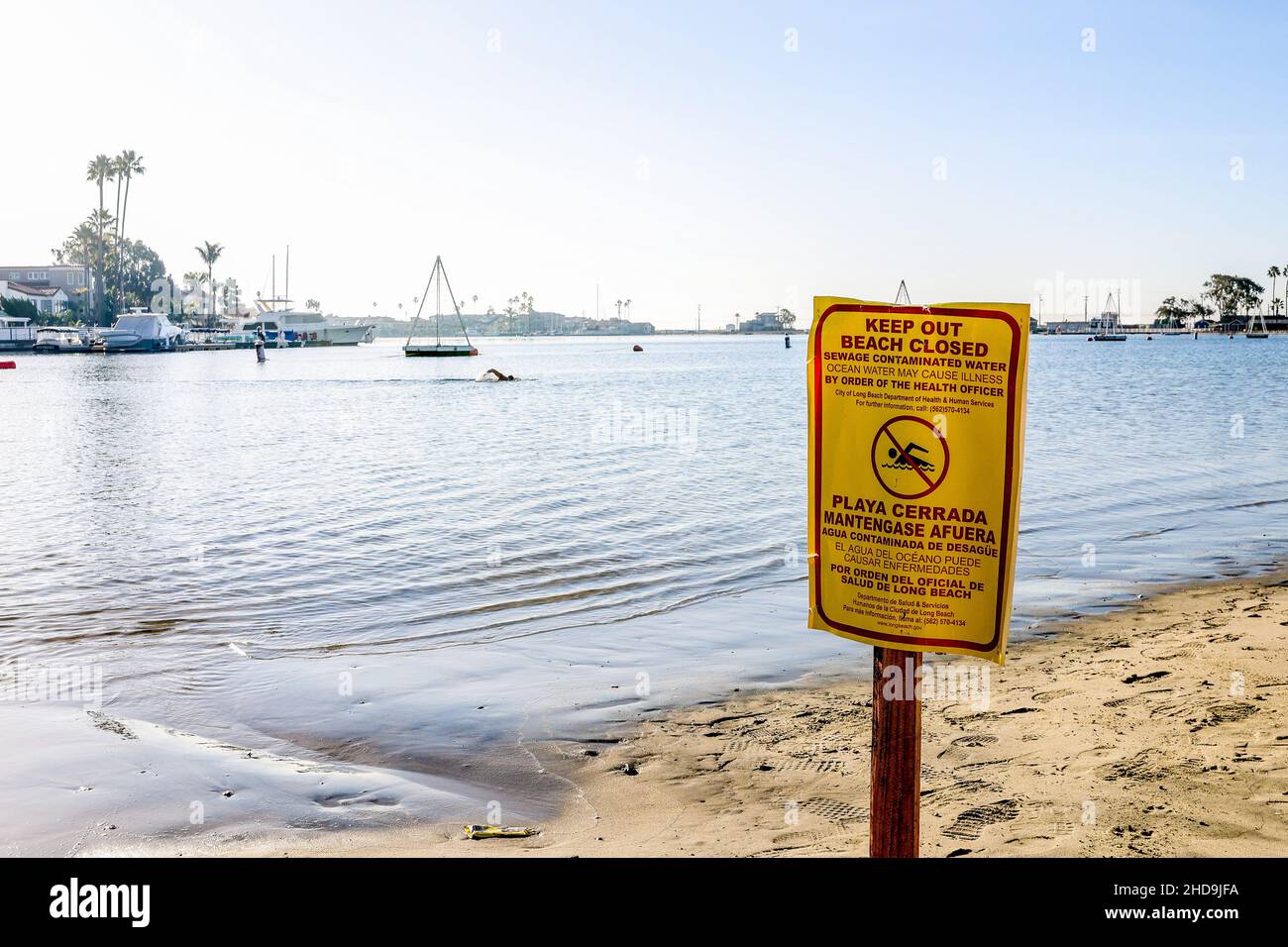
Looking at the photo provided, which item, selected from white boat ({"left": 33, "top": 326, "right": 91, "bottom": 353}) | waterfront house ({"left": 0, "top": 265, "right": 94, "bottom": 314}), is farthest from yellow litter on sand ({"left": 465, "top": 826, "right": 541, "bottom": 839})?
waterfront house ({"left": 0, "top": 265, "right": 94, "bottom": 314})

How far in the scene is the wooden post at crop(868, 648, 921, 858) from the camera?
10.9 feet

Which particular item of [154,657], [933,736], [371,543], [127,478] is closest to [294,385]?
[127,478]

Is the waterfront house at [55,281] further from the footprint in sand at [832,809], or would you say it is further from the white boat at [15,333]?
the footprint in sand at [832,809]

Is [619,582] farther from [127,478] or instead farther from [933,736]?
[127,478]

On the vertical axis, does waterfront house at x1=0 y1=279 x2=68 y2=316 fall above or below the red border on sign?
above

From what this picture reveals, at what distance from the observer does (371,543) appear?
1653 cm

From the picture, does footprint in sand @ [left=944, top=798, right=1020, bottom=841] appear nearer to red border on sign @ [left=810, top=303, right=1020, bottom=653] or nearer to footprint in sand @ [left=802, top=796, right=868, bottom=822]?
footprint in sand @ [left=802, top=796, right=868, bottom=822]

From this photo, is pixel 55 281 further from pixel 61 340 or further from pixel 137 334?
pixel 61 340

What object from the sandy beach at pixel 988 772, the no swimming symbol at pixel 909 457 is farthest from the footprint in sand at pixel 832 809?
the no swimming symbol at pixel 909 457

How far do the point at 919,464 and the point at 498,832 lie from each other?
3.88 m

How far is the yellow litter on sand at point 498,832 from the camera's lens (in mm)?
6004

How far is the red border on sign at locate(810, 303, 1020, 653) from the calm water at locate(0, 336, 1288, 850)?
4.76 meters

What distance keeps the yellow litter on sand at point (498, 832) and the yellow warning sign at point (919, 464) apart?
10.9 feet
